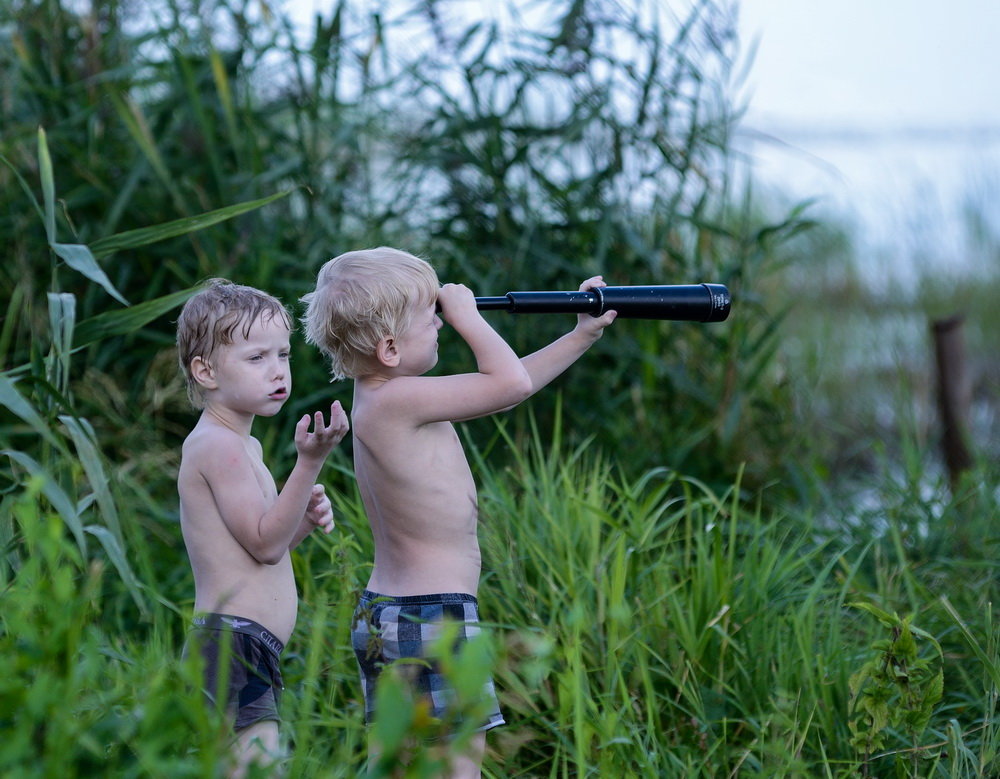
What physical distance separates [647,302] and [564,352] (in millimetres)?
174

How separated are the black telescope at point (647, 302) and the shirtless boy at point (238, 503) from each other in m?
0.41

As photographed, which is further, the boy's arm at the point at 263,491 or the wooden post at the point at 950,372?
the wooden post at the point at 950,372

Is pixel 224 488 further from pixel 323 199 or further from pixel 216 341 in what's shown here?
pixel 323 199

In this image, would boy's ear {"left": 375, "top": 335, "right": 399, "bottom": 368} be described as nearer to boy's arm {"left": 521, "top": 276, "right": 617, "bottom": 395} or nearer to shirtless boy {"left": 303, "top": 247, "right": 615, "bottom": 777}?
shirtless boy {"left": 303, "top": 247, "right": 615, "bottom": 777}

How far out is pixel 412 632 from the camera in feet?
6.43

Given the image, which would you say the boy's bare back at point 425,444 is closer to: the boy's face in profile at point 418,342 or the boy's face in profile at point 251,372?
the boy's face in profile at point 418,342

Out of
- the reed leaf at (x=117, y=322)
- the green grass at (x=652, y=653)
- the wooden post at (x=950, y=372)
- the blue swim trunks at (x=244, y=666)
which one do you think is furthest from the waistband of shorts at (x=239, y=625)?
the wooden post at (x=950, y=372)

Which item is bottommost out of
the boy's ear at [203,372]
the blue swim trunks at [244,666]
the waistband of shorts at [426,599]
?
the blue swim trunks at [244,666]

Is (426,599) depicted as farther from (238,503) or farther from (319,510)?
(238,503)

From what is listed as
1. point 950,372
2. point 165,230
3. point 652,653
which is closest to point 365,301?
point 165,230

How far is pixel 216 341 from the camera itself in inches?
76.4

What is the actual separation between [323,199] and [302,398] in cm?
69

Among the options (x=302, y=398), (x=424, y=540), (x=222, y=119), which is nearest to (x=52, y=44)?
(x=222, y=119)

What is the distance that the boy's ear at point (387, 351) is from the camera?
1.91 m
